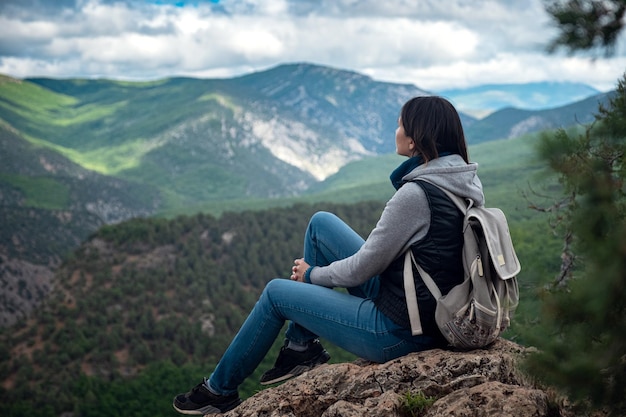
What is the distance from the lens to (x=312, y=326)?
24.8 ft

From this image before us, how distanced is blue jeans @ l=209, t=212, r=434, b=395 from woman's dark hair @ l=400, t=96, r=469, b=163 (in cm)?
155

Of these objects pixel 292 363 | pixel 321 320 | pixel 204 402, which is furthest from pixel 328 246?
pixel 204 402

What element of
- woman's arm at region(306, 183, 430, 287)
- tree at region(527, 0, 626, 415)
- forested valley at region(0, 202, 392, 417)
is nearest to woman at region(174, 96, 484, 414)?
woman's arm at region(306, 183, 430, 287)

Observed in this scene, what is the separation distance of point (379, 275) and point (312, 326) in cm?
99

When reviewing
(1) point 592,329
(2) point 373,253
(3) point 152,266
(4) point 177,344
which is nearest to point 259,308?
(2) point 373,253

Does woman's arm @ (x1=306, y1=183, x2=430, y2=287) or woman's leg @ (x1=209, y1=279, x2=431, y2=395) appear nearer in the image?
woman's arm @ (x1=306, y1=183, x2=430, y2=287)

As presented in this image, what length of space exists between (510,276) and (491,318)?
0.46m

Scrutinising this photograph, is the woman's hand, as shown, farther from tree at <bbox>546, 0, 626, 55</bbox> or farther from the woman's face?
tree at <bbox>546, 0, 626, 55</bbox>

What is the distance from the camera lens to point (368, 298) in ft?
24.3

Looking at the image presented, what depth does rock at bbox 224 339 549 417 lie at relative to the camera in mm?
6152

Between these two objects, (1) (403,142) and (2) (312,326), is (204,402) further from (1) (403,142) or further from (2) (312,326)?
(1) (403,142)

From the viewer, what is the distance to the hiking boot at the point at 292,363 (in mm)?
8234

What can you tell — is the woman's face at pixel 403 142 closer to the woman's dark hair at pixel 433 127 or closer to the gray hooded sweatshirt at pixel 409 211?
the woman's dark hair at pixel 433 127

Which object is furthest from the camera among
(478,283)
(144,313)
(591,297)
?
(144,313)
